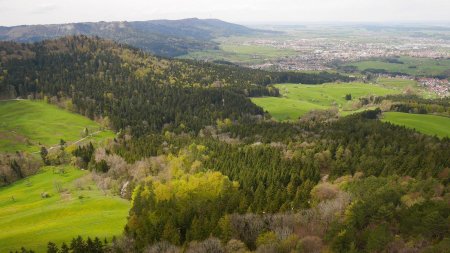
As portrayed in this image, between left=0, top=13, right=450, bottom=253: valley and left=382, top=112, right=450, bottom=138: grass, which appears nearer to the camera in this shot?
left=0, top=13, right=450, bottom=253: valley

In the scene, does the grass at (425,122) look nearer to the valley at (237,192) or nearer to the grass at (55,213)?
the valley at (237,192)

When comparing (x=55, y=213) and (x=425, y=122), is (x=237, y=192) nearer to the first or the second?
(x=55, y=213)

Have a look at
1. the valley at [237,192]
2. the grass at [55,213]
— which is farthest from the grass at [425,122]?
the grass at [55,213]

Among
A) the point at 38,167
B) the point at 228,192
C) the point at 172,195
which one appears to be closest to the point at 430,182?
the point at 228,192

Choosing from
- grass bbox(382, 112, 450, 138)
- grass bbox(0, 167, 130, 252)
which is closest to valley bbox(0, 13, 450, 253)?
grass bbox(0, 167, 130, 252)

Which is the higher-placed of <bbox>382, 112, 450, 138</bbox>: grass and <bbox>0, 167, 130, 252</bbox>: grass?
<bbox>382, 112, 450, 138</bbox>: grass

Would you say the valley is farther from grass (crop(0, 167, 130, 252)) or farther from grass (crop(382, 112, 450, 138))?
grass (crop(382, 112, 450, 138))

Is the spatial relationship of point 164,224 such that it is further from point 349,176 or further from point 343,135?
point 343,135
